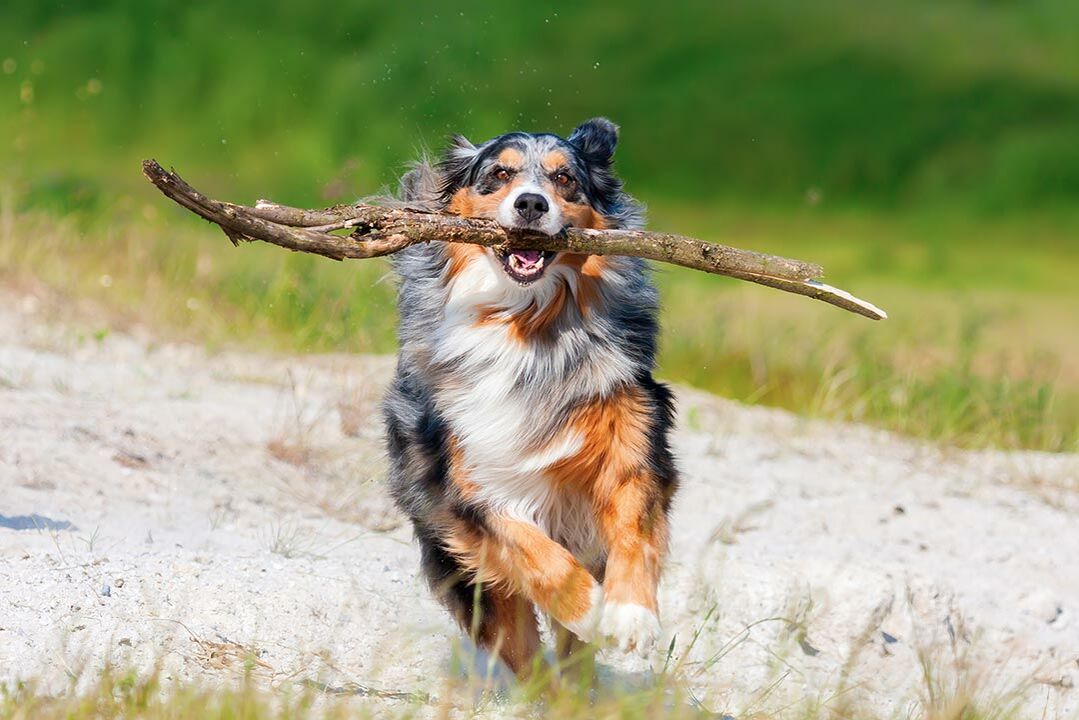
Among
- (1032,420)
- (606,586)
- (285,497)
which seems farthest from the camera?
(1032,420)

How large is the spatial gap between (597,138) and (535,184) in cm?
61

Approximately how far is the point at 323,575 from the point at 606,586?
130 cm

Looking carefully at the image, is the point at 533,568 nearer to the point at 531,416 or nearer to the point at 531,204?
the point at 531,416

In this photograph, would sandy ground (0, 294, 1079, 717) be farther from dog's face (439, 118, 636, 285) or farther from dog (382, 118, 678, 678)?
dog's face (439, 118, 636, 285)

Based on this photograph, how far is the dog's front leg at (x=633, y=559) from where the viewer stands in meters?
4.21

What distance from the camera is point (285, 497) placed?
22.4ft

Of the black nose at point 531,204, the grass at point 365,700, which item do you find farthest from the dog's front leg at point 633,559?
the black nose at point 531,204

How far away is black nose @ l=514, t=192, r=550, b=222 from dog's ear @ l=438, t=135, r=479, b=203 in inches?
30.6

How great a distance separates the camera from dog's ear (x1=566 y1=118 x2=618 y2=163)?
5410mm

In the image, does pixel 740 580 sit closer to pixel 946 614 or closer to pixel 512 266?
pixel 946 614

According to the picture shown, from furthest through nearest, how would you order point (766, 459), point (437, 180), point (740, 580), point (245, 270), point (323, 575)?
point (245, 270) < point (766, 459) < point (740, 580) < point (437, 180) < point (323, 575)

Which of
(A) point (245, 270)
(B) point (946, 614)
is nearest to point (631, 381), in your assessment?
(B) point (946, 614)

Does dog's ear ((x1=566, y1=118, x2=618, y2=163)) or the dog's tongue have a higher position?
dog's ear ((x1=566, y1=118, x2=618, y2=163))

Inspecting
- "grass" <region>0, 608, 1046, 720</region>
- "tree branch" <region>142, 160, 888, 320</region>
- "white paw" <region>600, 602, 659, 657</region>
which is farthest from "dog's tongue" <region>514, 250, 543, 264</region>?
"grass" <region>0, 608, 1046, 720</region>
